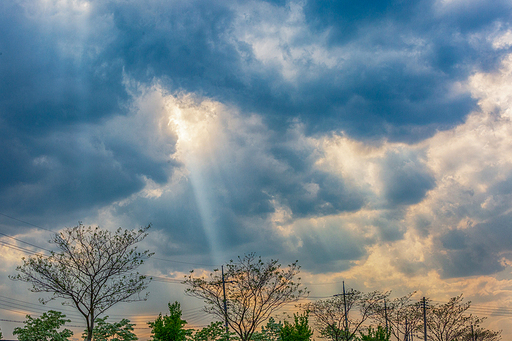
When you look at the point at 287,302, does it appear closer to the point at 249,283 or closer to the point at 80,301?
the point at 249,283

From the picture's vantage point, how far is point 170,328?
36.4m

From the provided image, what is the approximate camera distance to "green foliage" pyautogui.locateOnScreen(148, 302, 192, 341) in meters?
36.4

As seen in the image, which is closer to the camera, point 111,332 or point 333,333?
point 111,332

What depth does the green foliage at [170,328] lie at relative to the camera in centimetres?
3641

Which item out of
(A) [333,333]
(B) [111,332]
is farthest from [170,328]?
(A) [333,333]

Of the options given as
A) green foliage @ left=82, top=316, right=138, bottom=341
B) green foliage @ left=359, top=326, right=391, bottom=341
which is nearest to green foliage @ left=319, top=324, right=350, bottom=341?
green foliage @ left=359, top=326, right=391, bottom=341

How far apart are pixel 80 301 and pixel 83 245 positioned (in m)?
4.48

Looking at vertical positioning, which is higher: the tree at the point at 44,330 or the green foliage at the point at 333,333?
the tree at the point at 44,330

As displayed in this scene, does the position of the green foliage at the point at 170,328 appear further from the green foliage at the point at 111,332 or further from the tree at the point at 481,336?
the tree at the point at 481,336

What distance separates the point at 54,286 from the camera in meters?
32.5

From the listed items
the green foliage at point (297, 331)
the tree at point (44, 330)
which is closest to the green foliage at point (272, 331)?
the green foliage at point (297, 331)

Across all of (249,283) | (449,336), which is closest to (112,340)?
(249,283)

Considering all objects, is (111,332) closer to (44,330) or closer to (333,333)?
(44,330)

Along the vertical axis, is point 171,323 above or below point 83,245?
below
